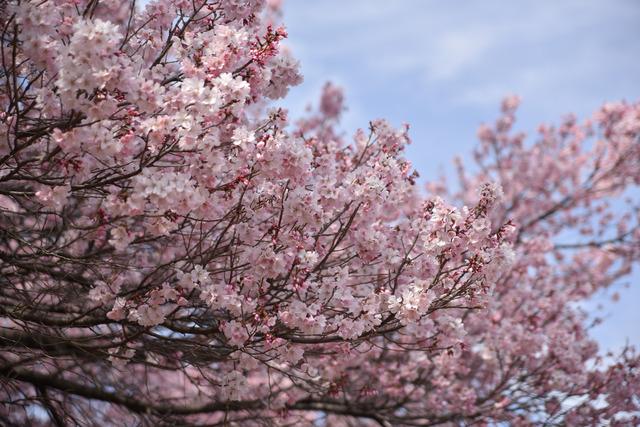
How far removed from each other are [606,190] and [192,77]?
11.8 m

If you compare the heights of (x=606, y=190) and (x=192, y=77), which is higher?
(x=606, y=190)

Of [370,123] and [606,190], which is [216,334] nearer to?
[370,123]

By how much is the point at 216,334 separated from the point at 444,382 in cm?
361

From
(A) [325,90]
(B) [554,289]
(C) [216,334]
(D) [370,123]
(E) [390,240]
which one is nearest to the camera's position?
(C) [216,334]

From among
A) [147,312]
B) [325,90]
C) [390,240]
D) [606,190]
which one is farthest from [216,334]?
[606,190]

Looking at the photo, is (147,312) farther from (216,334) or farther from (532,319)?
(532,319)

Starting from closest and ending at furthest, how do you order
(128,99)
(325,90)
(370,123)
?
(128,99) → (370,123) → (325,90)

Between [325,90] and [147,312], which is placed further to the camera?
[325,90]

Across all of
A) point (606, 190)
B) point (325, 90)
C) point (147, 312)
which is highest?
point (325, 90)

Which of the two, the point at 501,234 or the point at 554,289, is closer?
the point at 501,234

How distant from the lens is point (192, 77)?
374 centimetres

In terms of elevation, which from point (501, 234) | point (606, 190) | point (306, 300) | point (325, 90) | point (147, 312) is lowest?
point (147, 312)

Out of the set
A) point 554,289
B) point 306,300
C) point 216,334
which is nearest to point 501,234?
point 306,300

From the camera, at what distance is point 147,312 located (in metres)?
3.94
